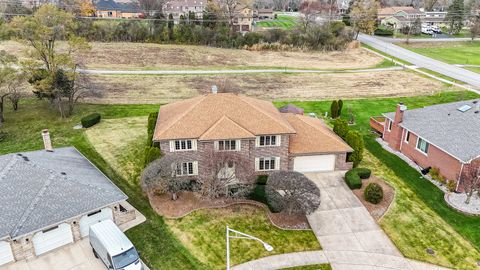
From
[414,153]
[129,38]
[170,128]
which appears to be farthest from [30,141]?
[129,38]

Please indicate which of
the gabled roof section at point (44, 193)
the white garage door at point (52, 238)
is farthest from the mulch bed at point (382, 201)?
the white garage door at point (52, 238)

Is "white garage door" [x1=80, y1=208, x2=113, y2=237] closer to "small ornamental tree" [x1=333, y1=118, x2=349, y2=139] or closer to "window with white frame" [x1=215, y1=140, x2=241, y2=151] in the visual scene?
"window with white frame" [x1=215, y1=140, x2=241, y2=151]

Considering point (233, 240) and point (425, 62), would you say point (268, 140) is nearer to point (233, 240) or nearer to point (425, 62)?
point (233, 240)

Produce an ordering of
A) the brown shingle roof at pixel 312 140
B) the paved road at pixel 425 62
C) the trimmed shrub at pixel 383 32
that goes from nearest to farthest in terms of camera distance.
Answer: the brown shingle roof at pixel 312 140 → the paved road at pixel 425 62 → the trimmed shrub at pixel 383 32

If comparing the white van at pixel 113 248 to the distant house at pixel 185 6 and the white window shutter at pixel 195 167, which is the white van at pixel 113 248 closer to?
the white window shutter at pixel 195 167

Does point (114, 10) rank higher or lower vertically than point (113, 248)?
higher

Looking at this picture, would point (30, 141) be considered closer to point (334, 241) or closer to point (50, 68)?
point (50, 68)

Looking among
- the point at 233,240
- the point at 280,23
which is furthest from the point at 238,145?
the point at 280,23
